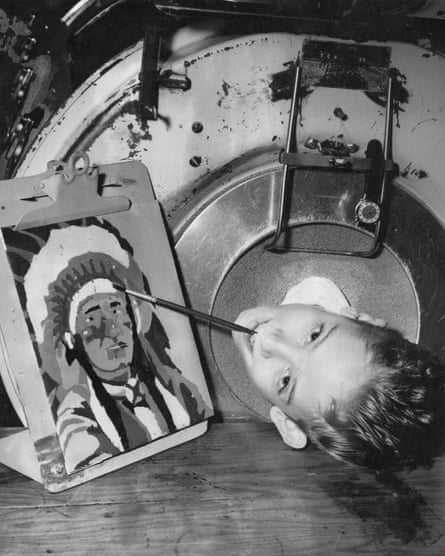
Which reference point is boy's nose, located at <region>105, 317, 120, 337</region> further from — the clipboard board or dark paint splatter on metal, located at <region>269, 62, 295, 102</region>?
dark paint splatter on metal, located at <region>269, 62, 295, 102</region>

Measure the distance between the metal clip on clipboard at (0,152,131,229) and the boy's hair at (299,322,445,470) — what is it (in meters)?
0.43

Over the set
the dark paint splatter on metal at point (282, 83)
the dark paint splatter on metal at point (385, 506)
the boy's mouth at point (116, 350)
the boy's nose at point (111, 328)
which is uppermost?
the dark paint splatter on metal at point (282, 83)

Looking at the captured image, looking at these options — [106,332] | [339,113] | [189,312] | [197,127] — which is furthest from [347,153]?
[106,332]

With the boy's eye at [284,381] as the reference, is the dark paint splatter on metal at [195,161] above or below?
above

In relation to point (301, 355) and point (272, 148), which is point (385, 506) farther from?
point (272, 148)

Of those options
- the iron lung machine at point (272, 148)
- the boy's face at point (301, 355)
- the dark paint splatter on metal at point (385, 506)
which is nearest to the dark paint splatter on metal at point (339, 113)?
the iron lung machine at point (272, 148)

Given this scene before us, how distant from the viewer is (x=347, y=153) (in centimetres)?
111

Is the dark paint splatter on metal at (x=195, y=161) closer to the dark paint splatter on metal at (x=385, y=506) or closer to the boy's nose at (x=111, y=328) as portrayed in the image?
the boy's nose at (x=111, y=328)

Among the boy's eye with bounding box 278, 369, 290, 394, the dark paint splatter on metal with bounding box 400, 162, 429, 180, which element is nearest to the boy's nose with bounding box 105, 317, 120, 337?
the boy's eye with bounding box 278, 369, 290, 394

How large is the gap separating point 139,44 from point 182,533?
695mm

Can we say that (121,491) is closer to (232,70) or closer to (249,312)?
(249,312)

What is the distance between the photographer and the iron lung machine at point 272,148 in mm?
1029

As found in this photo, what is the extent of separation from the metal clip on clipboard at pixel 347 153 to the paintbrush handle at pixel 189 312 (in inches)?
5.2

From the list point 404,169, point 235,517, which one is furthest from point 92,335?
point 404,169
